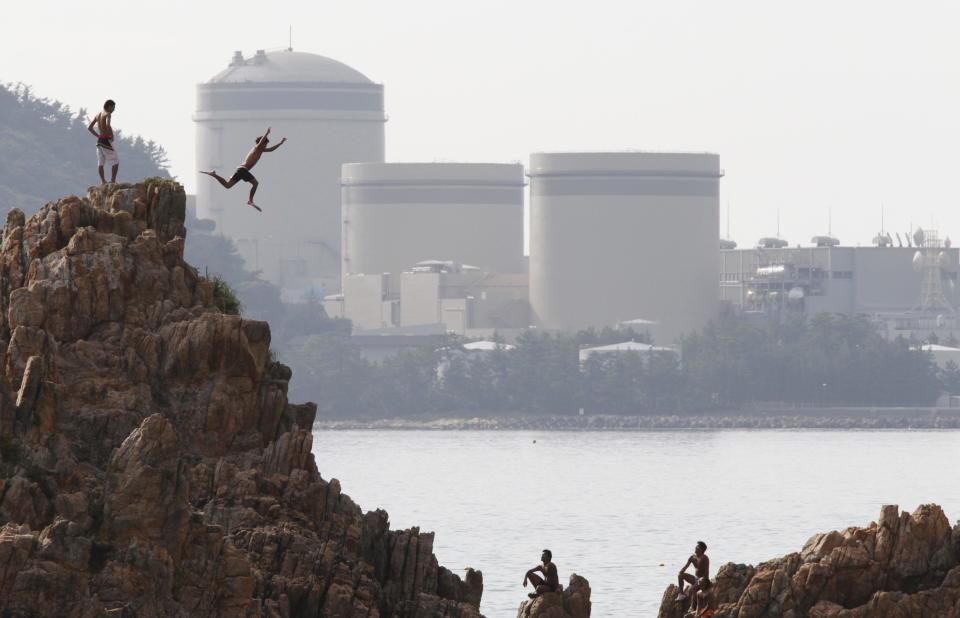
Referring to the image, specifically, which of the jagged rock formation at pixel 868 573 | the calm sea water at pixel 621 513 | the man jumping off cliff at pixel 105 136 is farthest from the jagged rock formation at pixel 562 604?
the calm sea water at pixel 621 513

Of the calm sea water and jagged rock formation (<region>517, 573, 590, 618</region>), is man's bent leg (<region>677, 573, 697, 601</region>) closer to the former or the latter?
jagged rock formation (<region>517, 573, 590, 618</region>)

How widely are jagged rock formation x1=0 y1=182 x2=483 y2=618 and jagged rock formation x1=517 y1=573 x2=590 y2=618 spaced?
1.11 metres

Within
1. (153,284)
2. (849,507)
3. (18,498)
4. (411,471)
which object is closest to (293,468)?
(153,284)

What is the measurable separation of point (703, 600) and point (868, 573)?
3138 mm

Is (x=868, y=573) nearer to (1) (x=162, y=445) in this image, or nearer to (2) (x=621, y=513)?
(1) (x=162, y=445)

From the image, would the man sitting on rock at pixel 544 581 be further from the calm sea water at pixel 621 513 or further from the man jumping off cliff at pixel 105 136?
the calm sea water at pixel 621 513

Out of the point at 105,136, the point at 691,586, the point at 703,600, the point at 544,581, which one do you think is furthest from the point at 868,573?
the point at 105,136

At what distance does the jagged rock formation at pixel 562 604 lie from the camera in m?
50.4

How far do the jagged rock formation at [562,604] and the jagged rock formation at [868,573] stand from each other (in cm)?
344

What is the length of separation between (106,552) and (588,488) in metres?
136

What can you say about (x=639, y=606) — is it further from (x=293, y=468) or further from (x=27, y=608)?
(x=27, y=608)

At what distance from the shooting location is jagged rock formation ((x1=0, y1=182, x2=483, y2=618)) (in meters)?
41.4

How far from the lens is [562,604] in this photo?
5088 centimetres

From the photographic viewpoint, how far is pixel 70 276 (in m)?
47.9
